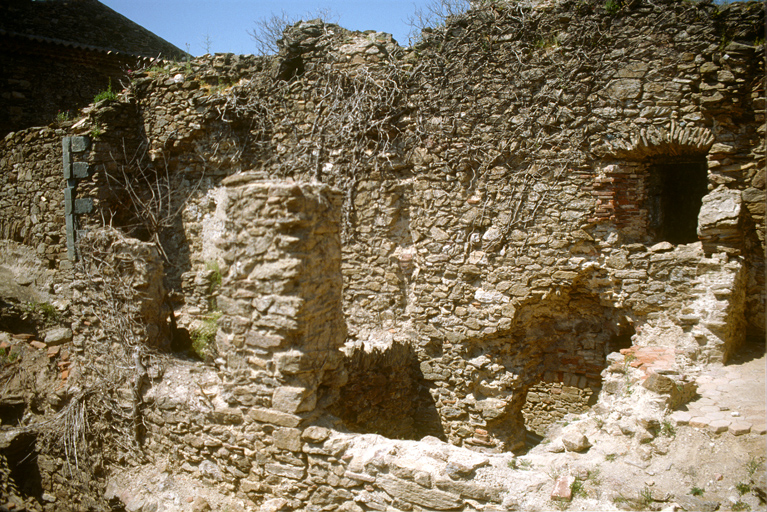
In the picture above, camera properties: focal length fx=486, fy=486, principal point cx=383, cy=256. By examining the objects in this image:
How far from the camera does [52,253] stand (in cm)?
799

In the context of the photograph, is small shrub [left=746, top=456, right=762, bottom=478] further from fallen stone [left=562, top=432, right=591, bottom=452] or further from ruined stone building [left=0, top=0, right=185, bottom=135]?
ruined stone building [left=0, top=0, right=185, bottom=135]

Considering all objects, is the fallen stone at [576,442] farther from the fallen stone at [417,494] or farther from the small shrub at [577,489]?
the fallen stone at [417,494]

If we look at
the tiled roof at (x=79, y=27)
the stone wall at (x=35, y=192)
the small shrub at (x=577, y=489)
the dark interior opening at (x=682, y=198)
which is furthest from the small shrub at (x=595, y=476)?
the tiled roof at (x=79, y=27)

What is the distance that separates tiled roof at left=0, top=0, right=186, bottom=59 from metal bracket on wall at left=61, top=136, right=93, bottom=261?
3.77 meters

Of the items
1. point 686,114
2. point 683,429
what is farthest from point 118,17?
point 683,429

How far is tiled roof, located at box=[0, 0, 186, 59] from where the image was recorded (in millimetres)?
10312

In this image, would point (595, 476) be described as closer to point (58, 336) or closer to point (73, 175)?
point (58, 336)

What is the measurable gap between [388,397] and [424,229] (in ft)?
6.90

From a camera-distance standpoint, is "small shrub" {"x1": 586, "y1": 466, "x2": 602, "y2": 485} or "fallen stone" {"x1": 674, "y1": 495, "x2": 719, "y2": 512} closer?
"fallen stone" {"x1": 674, "y1": 495, "x2": 719, "y2": 512}

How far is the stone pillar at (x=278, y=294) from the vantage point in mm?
3697

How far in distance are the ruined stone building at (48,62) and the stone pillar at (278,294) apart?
7.26m

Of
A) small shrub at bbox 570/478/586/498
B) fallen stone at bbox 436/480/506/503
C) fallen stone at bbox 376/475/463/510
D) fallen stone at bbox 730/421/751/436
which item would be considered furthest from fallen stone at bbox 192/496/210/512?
fallen stone at bbox 730/421/751/436

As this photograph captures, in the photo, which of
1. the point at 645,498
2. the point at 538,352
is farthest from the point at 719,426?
the point at 538,352

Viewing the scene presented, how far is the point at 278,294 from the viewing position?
3736 mm
